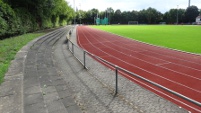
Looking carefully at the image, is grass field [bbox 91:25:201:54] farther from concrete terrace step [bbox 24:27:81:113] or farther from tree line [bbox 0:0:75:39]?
tree line [bbox 0:0:75:39]

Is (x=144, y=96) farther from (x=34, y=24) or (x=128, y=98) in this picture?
(x=34, y=24)

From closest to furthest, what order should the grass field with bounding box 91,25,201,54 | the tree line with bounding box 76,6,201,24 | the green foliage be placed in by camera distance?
the grass field with bounding box 91,25,201,54 < the green foliage < the tree line with bounding box 76,6,201,24

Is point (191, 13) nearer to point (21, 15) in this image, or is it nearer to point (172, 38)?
point (172, 38)

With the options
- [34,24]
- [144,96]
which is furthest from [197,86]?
[34,24]

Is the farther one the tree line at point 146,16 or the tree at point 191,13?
the tree line at point 146,16

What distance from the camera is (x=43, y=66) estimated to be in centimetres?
921

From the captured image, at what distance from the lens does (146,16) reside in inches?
4321

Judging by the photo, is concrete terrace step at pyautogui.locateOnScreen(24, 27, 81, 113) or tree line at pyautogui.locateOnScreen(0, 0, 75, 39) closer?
concrete terrace step at pyautogui.locateOnScreen(24, 27, 81, 113)

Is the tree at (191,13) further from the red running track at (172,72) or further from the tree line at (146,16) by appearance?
the red running track at (172,72)

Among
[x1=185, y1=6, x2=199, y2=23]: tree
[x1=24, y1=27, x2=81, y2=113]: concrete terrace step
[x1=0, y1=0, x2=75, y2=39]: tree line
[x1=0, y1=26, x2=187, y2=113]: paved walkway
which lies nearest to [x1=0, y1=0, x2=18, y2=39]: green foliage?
[x1=0, y1=0, x2=75, y2=39]: tree line

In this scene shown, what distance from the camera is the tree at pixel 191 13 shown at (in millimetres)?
97781

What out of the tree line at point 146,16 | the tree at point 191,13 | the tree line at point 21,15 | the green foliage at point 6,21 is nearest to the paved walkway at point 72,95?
the green foliage at point 6,21

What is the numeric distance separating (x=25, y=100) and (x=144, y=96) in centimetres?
351

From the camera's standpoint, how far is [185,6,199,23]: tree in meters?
97.8
